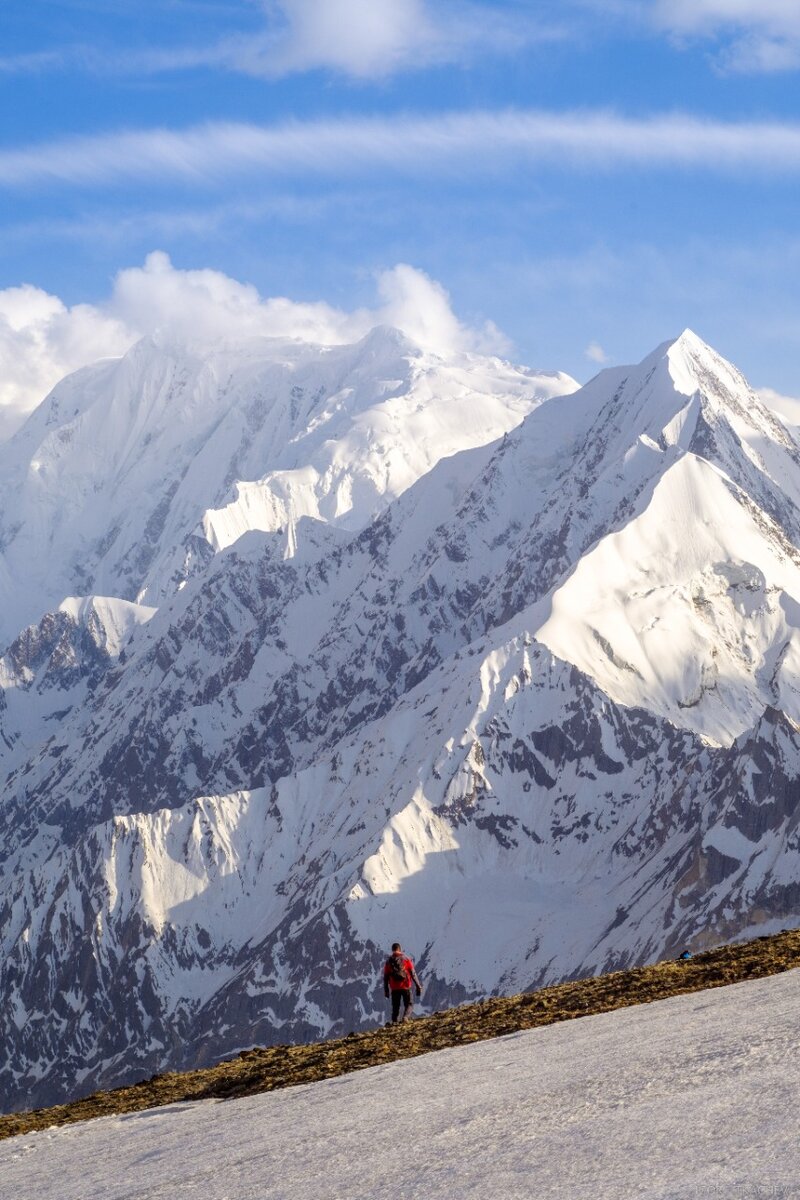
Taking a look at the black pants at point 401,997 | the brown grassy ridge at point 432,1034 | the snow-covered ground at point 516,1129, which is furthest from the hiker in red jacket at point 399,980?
the snow-covered ground at point 516,1129

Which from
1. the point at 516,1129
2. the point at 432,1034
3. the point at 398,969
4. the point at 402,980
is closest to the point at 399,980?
the point at 402,980

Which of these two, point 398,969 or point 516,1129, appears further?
point 398,969

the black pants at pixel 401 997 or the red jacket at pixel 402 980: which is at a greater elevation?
the red jacket at pixel 402 980

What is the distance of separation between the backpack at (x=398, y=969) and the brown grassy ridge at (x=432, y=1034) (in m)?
1.88

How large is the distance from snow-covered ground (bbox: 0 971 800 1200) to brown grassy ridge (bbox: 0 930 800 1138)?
6.57ft

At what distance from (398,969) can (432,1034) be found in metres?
7.14

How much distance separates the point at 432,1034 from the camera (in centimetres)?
4584

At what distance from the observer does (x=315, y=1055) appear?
153ft

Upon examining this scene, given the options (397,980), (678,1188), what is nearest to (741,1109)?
(678,1188)

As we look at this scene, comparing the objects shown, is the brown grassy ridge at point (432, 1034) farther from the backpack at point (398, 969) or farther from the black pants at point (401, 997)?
the backpack at point (398, 969)

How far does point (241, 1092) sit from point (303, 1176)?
12.4m

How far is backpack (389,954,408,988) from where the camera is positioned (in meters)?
52.7

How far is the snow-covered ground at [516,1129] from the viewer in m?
26.3

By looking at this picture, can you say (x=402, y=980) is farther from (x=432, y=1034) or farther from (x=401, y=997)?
(x=432, y=1034)
